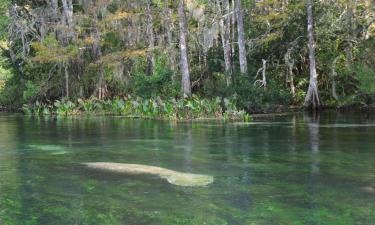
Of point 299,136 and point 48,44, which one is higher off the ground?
point 48,44

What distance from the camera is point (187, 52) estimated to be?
25.0m

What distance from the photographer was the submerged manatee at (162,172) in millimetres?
7115

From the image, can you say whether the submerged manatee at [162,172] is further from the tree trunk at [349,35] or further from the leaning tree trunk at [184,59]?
the tree trunk at [349,35]

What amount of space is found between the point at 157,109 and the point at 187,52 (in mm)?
4500

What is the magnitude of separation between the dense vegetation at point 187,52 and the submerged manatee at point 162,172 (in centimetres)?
1229

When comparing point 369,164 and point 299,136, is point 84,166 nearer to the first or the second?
point 369,164

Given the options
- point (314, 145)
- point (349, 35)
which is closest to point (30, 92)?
point (349, 35)

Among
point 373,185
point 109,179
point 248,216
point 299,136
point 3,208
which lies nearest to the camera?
point 248,216

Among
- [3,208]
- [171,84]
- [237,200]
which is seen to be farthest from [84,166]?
[171,84]

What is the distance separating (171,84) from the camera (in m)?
24.5

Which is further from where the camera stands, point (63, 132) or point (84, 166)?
point (63, 132)

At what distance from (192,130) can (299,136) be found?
354 cm

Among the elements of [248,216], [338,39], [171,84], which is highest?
[338,39]

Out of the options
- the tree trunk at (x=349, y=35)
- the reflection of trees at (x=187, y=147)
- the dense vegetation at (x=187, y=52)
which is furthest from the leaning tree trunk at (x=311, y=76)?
the reflection of trees at (x=187, y=147)
